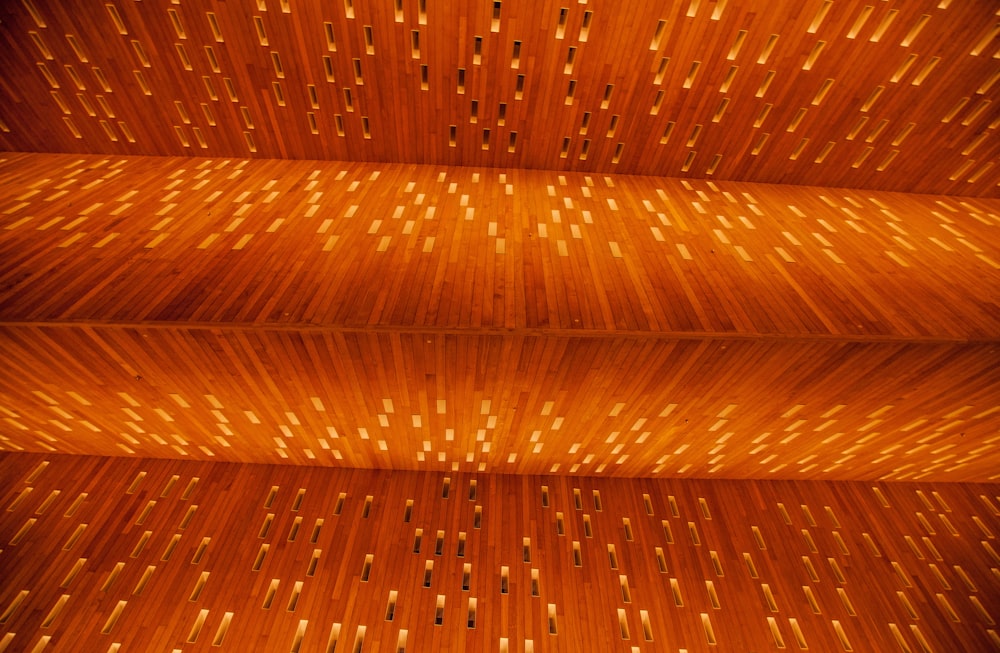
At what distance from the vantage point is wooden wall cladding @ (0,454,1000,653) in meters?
4.59

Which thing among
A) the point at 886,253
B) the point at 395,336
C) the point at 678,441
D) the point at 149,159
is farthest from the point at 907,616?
the point at 149,159

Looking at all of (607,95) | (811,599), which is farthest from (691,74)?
(811,599)

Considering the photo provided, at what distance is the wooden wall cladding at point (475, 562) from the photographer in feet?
15.1

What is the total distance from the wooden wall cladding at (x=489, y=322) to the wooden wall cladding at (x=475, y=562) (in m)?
0.34

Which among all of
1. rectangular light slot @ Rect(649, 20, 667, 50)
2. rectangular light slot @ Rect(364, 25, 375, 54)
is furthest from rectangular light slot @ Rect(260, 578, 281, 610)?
rectangular light slot @ Rect(649, 20, 667, 50)

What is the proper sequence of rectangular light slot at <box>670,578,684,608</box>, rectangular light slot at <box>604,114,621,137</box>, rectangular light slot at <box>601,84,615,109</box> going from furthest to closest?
1. rectangular light slot at <box>604,114,621,137</box>
2. rectangular light slot at <box>601,84,615,109</box>
3. rectangular light slot at <box>670,578,684,608</box>

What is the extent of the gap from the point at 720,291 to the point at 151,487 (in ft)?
20.3

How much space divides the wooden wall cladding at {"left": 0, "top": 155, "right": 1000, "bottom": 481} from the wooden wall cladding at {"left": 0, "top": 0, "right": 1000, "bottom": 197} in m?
0.41

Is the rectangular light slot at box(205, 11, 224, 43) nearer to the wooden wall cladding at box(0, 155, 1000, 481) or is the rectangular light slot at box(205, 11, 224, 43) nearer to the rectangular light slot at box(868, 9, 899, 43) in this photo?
the wooden wall cladding at box(0, 155, 1000, 481)

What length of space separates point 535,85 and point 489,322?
312 cm

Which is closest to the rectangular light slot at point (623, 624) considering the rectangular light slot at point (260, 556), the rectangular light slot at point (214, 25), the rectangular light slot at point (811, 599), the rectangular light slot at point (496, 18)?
the rectangular light slot at point (811, 599)

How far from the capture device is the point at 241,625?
4.54 metres

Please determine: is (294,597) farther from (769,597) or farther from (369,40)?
(369,40)

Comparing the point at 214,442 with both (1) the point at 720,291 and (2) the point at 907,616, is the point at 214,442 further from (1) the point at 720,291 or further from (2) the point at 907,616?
(2) the point at 907,616
